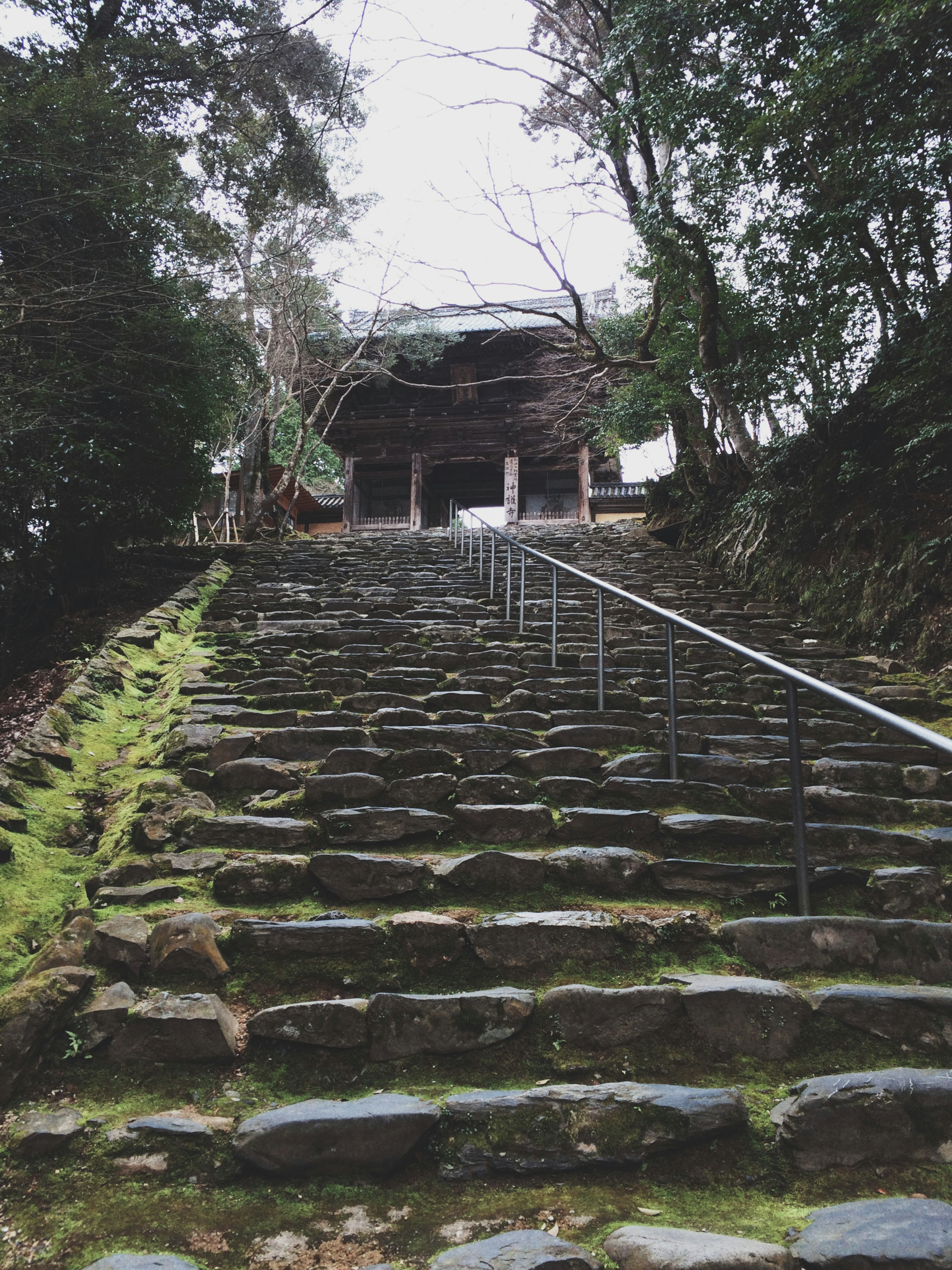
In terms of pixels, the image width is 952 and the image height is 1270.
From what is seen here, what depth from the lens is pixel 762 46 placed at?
8094 millimetres

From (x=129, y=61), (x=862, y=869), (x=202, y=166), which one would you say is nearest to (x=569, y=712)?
(x=862, y=869)

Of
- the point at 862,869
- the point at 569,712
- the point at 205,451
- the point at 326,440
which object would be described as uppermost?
the point at 326,440

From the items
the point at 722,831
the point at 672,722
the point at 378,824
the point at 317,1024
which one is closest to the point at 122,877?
the point at 378,824

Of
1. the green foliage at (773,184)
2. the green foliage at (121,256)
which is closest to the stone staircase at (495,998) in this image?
the green foliage at (121,256)

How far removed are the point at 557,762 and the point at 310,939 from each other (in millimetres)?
1623

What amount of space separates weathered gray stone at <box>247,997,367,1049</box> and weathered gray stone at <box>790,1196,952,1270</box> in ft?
3.82

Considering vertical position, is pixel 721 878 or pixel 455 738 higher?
pixel 455 738

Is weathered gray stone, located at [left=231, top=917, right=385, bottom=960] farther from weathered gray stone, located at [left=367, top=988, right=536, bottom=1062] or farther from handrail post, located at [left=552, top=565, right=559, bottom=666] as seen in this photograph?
handrail post, located at [left=552, top=565, right=559, bottom=666]

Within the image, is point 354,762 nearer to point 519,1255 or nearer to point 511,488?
point 519,1255

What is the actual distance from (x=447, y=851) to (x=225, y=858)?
859mm

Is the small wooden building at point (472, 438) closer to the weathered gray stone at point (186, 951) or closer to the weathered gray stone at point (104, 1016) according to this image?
the weathered gray stone at point (186, 951)

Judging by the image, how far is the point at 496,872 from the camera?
2748 mm

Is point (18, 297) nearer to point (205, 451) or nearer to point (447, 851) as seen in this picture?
point (205, 451)

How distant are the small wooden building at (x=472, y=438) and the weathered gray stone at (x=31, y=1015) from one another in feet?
54.9
